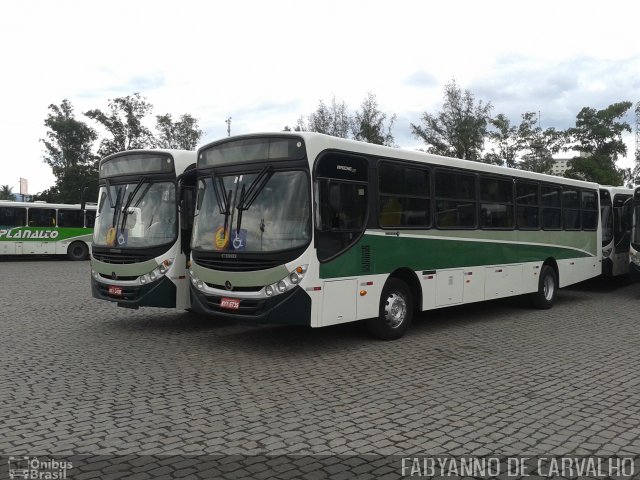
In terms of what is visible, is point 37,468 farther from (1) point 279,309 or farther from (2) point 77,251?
(2) point 77,251

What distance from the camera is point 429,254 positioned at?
9.73 metres

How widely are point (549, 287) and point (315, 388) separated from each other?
8852mm

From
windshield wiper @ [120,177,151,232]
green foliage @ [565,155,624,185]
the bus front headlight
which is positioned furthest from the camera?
green foliage @ [565,155,624,185]

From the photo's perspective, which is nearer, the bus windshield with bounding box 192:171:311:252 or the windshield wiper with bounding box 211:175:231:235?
the bus windshield with bounding box 192:171:311:252

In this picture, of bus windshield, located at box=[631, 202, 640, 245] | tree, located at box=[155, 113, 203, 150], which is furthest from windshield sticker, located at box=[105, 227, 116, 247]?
tree, located at box=[155, 113, 203, 150]

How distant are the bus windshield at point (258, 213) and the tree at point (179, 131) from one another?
1526 inches

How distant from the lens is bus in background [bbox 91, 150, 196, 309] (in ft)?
31.2

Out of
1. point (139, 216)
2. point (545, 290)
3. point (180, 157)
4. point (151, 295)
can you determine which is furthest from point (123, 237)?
point (545, 290)

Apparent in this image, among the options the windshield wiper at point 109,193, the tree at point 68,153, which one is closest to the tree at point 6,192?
the tree at point 68,153

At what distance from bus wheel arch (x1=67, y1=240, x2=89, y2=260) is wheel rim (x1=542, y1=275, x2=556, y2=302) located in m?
24.9

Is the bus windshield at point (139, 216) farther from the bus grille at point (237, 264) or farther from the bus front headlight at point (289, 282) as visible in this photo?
the bus front headlight at point (289, 282)

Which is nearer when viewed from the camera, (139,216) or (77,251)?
(139,216)

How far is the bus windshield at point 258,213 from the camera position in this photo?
25.4ft

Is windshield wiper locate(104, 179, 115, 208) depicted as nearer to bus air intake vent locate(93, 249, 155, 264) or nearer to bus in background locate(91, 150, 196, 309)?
bus in background locate(91, 150, 196, 309)
